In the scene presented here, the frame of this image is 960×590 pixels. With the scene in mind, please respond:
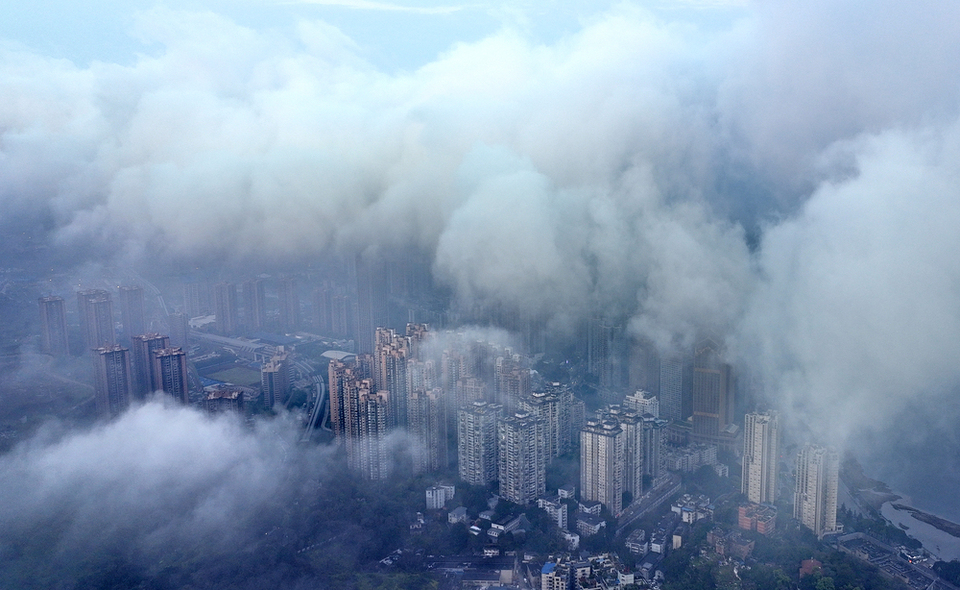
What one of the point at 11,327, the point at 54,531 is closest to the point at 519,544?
the point at 54,531

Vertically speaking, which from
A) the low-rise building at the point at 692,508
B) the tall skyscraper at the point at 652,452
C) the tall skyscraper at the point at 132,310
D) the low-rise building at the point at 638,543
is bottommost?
the low-rise building at the point at 638,543

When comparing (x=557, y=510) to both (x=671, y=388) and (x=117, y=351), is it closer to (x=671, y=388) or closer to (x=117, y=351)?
(x=671, y=388)

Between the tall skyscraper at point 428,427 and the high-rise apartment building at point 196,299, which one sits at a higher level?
the high-rise apartment building at point 196,299

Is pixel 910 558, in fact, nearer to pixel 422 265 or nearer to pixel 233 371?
pixel 422 265

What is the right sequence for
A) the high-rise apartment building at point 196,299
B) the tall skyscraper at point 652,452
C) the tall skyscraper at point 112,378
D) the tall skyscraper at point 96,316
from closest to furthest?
the tall skyscraper at point 652,452, the tall skyscraper at point 112,378, the tall skyscraper at point 96,316, the high-rise apartment building at point 196,299

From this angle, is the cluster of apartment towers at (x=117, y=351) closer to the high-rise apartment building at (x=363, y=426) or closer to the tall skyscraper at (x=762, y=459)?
the high-rise apartment building at (x=363, y=426)

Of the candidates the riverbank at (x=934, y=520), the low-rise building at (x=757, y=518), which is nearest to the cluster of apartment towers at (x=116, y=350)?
the low-rise building at (x=757, y=518)
